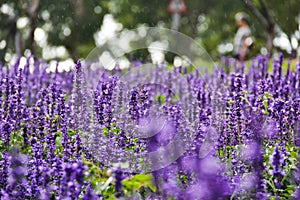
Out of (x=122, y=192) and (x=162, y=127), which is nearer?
(x=122, y=192)

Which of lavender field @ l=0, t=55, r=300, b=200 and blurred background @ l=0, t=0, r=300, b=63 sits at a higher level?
blurred background @ l=0, t=0, r=300, b=63

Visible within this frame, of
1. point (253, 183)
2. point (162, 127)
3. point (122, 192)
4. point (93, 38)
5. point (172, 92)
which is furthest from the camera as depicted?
point (93, 38)

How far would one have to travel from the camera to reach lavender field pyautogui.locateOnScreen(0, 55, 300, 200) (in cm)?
337

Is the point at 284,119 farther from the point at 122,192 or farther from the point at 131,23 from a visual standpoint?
the point at 131,23

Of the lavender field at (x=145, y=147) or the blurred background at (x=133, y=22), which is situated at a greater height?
the blurred background at (x=133, y=22)

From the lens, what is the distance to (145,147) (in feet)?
14.3

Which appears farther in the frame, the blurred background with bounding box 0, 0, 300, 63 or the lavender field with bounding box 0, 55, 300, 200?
the blurred background with bounding box 0, 0, 300, 63

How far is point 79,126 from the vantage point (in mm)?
4996

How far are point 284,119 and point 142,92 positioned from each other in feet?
3.81

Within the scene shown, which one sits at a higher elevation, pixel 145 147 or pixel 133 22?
pixel 133 22

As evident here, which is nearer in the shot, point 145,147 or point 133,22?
point 145,147

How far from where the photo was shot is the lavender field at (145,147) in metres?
3.37

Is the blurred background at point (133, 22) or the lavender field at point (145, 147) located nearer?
the lavender field at point (145, 147)

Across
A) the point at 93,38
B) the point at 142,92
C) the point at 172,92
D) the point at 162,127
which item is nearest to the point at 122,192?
the point at 162,127
